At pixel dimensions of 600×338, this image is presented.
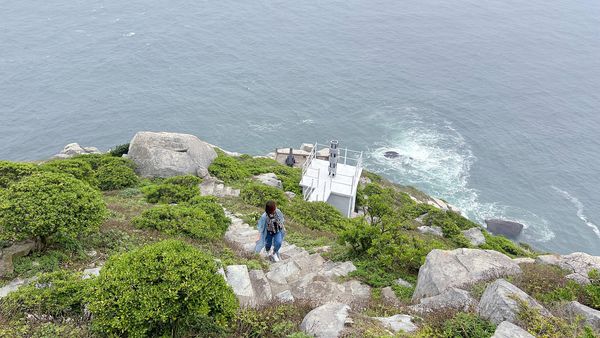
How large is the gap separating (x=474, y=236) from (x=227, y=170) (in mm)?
17290

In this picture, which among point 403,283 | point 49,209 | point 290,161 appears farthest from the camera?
point 290,161

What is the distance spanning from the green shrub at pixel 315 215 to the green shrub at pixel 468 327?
12.7m

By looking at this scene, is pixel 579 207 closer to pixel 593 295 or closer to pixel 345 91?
pixel 345 91

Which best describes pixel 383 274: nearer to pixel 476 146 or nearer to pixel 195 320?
pixel 195 320

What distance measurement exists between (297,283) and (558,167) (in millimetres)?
59852

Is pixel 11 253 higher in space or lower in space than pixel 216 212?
higher

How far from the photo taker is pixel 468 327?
30.7 ft

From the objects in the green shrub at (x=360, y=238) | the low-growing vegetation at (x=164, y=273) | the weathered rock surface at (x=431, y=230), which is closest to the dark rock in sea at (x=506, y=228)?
the weathered rock surface at (x=431, y=230)

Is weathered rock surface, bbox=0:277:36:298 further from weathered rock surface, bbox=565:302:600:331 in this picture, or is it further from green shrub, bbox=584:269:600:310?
green shrub, bbox=584:269:600:310

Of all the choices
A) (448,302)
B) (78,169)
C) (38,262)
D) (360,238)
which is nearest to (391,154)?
(78,169)

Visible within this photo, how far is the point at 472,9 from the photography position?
120 metres

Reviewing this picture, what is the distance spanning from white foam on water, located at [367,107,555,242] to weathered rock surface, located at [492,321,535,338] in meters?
47.8

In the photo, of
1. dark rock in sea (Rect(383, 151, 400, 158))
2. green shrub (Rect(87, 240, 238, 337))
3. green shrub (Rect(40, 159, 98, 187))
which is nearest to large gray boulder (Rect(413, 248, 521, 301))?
green shrub (Rect(87, 240, 238, 337))

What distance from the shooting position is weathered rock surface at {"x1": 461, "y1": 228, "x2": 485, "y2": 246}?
1134 inches
